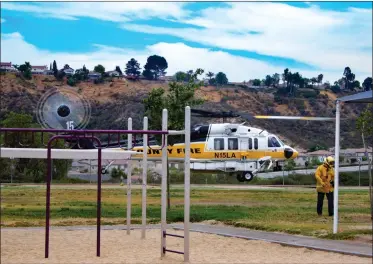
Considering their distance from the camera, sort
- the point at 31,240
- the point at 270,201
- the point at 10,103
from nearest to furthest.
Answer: the point at 31,240, the point at 270,201, the point at 10,103

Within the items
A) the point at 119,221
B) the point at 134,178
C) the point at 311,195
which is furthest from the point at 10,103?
the point at 119,221

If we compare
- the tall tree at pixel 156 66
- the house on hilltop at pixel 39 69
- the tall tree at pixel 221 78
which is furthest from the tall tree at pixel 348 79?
the house on hilltop at pixel 39 69

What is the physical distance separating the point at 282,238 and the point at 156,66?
86.2 metres

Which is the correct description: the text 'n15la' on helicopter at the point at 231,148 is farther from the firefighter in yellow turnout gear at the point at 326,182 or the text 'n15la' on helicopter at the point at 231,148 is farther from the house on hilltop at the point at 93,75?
the house on hilltop at the point at 93,75

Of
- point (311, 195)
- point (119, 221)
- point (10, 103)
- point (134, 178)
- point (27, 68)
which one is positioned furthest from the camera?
point (27, 68)

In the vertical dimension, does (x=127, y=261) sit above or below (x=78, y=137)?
below

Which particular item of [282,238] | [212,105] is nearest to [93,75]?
[212,105]

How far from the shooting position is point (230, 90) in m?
98.0

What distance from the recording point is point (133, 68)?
3868 inches

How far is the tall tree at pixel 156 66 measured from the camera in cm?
10064

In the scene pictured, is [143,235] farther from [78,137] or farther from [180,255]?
[78,137]

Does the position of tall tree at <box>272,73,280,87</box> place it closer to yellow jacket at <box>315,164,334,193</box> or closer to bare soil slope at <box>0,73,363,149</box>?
bare soil slope at <box>0,73,363,149</box>

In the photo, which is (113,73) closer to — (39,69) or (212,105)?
(39,69)

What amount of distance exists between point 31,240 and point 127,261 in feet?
11.1
